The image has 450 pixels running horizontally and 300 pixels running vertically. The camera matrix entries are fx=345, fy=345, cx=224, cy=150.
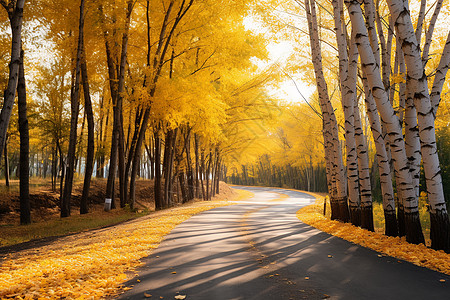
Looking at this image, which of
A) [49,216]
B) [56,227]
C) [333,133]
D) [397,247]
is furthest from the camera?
[49,216]

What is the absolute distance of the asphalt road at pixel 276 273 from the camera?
4.10 meters

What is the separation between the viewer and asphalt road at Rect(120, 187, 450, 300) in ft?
13.4

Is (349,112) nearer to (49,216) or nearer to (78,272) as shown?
(78,272)

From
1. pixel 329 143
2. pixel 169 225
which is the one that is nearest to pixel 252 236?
pixel 169 225

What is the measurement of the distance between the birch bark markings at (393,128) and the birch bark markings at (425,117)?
20.3 inches

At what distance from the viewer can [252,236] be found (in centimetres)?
858

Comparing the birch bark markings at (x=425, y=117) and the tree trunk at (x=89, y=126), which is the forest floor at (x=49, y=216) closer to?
the tree trunk at (x=89, y=126)

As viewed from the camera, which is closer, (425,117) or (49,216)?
(425,117)

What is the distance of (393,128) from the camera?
22.6 feet

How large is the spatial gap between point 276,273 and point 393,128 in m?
3.91

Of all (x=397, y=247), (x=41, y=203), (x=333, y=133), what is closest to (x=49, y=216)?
(x=41, y=203)

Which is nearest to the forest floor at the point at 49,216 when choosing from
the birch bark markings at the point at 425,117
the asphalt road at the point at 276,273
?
the asphalt road at the point at 276,273

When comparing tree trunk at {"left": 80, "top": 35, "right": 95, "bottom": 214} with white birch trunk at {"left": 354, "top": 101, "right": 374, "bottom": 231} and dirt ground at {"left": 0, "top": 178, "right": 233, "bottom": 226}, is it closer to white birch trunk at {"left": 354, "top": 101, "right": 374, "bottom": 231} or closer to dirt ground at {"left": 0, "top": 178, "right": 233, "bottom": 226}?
dirt ground at {"left": 0, "top": 178, "right": 233, "bottom": 226}

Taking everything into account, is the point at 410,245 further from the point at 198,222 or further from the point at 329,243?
the point at 198,222
